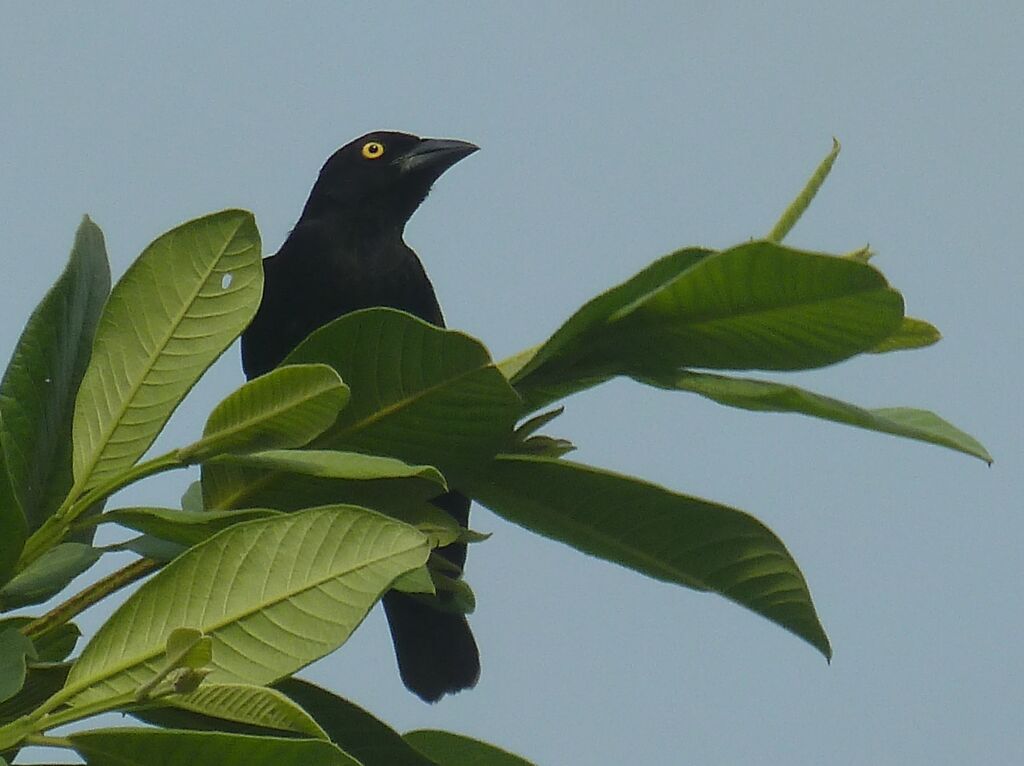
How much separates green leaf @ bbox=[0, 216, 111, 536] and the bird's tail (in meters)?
1.76

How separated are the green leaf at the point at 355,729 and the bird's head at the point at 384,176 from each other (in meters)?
3.20

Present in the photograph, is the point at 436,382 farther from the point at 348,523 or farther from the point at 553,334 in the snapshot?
the point at 348,523

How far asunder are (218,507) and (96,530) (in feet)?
0.51

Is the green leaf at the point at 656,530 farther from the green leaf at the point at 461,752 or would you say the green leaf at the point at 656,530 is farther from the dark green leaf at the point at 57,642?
the dark green leaf at the point at 57,642

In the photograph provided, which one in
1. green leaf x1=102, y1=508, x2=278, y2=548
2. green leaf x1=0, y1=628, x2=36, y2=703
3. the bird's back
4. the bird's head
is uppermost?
the bird's head

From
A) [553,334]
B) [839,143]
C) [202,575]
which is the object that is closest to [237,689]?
[202,575]

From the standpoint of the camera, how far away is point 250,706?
139 cm

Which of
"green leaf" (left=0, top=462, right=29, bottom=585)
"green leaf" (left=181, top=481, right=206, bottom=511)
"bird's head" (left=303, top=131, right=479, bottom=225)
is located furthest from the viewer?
"bird's head" (left=303, top=131, right=479, bottom=225)

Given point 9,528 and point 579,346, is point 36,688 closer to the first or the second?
point 9,528

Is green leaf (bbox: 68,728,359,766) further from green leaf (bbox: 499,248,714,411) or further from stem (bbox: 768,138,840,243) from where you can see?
stem (bbox: 768,138,840,243)

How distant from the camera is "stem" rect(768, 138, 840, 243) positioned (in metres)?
1.78

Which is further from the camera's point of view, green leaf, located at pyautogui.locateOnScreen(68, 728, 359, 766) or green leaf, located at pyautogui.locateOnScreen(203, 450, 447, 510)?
green leaf, located at pyautogui.locateOnScreen(203, 450, 447, 510)

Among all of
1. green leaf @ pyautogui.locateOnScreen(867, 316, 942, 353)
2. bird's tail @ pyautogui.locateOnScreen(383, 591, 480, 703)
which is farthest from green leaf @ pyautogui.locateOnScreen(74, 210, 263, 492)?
bird's tail @ pyautogui.locateOnScreen(383, 591, 480, 703)

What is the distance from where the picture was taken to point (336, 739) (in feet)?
5.65
